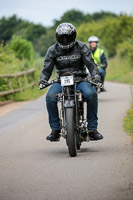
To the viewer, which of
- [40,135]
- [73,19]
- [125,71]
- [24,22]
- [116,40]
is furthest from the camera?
[24,22]

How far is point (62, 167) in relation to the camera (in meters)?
7.43

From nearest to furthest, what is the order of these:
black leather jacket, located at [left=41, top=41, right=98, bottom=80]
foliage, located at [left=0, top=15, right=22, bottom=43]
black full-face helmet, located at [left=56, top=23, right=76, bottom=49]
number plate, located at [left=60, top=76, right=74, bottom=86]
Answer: number plate, located at [left=60, top=76, right=74, bottom=86] < black full-face helmet, located at [left=56, top=23, right=76, bottom=49] < black leather jacket, located at [left=41, top=41, right=98, bottom=80] < foliage, located at [left=0, top=15, right=22, bottom=43]

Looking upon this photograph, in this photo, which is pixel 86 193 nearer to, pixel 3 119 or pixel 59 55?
pixel 59 55

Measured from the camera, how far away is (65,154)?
864 centimetres

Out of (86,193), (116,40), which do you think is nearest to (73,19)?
(116,40)

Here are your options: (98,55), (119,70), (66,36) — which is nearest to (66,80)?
(66,36)

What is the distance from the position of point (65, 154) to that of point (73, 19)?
363 ft

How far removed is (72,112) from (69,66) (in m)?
0.95

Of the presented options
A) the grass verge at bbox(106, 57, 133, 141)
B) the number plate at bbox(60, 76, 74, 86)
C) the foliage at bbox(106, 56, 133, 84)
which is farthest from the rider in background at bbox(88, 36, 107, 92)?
the foliage at bbox(106, 56, 133, 84)

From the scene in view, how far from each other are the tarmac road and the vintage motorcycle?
248mm

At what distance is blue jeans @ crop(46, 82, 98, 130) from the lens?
8.62 m

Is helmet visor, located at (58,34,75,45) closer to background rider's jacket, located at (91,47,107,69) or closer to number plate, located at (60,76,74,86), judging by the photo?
number plate, located at (60,76,74,86)

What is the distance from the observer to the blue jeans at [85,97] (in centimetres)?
862

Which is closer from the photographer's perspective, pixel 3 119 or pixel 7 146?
pixel 7 146
